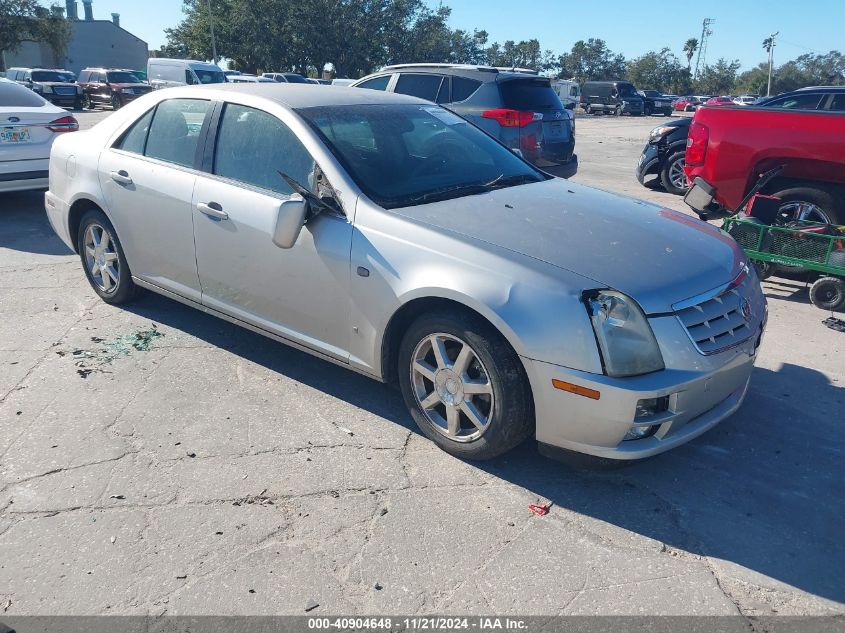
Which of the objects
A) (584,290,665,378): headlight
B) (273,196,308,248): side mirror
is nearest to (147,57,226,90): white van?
(273,196,308,248): side mirror

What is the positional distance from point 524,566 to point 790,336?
11.4ft

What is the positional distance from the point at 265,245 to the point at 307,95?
3.61 feet

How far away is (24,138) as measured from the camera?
328 inches

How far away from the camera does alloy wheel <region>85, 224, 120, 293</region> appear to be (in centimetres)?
532

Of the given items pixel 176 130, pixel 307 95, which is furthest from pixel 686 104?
pixel 176 130

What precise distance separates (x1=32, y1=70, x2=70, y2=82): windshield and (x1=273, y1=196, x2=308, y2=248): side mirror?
34282 millimetres

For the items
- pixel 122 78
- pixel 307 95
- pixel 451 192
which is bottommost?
pixel 122 78

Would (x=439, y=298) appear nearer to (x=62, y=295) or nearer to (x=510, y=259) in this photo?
(x=510, y=259)

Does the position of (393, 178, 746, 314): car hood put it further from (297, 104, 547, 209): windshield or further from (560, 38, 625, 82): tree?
(560, 38, 625, 82): tree

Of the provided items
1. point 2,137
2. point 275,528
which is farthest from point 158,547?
point 2,137

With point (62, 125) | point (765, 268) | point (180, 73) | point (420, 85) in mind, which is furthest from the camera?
point (180, 73)

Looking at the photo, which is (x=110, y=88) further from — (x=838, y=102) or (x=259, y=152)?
(x=259, y=152)

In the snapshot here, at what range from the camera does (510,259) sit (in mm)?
3211

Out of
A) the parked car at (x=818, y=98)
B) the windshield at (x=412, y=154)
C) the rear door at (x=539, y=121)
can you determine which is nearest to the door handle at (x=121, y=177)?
the windshield at (x=412, y=154)
